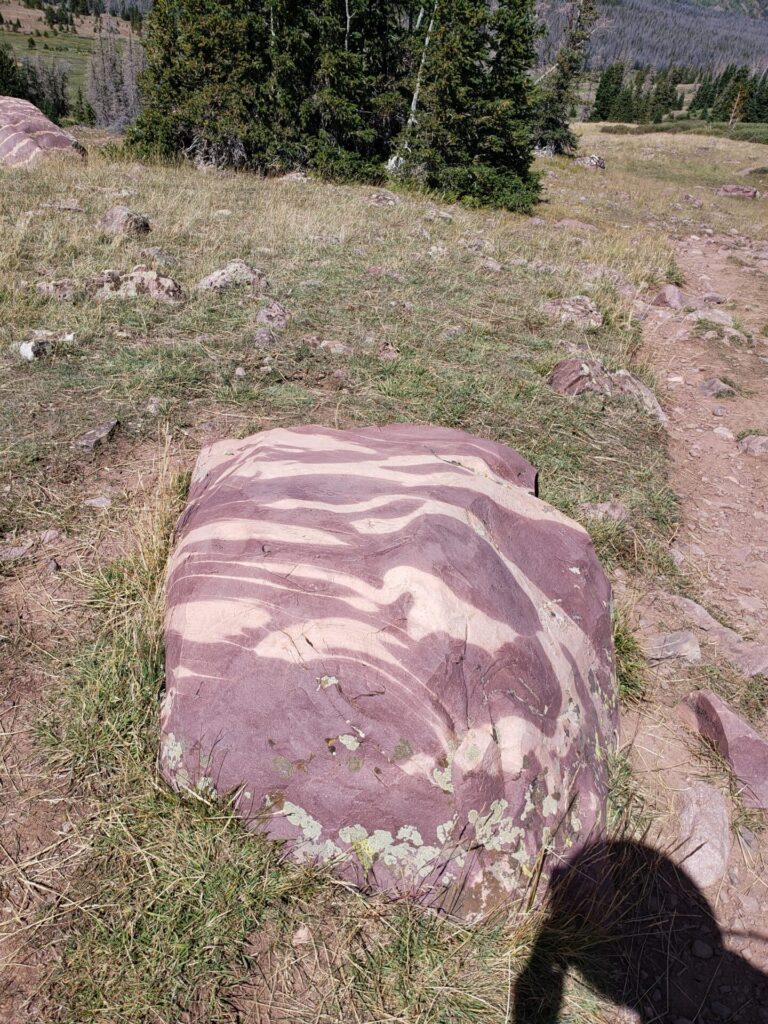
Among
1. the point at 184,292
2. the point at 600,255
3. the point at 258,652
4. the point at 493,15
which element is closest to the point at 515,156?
the point at 493,15

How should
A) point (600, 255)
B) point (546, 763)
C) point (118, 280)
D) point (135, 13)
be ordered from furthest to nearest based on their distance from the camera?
point (135, 13), point (600, 255), point (118, 280), point (546, 763)

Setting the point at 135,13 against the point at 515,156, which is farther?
the point at 135,13

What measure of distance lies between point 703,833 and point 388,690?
147cm

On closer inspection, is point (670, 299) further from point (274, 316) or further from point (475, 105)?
point (475, 105)

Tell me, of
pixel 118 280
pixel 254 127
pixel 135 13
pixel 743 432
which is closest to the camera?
pixel 743 432

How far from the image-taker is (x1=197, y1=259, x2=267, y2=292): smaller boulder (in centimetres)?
609

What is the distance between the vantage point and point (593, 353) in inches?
239

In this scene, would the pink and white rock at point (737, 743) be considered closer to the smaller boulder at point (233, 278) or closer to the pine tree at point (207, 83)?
the smaller boulder at point (233, 278)

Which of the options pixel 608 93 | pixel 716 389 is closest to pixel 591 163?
pixel 716 389

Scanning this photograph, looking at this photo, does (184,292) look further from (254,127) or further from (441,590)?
(254,127)

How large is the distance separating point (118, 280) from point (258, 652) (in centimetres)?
518

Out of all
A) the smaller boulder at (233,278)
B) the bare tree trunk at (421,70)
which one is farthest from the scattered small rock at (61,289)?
the bare tree trunk at (421,70)

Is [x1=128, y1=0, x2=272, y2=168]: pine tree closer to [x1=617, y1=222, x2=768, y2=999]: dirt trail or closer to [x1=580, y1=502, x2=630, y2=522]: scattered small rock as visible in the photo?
[x1=617, y1=222, x2=768, y2=999]: dirt trail

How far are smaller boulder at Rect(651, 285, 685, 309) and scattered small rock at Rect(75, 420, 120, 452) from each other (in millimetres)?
7463
